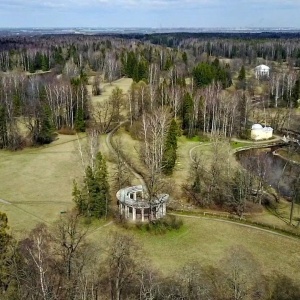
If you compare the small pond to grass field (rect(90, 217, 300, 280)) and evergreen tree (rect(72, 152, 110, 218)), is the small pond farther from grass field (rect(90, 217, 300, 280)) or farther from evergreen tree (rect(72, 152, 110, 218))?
evergreen tree (rect(72, 152, 110, 218))

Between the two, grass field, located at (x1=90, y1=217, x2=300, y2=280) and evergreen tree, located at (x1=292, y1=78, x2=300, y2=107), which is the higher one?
evergreen tree, located at (x1=292, y1=78, x2=300, y2=107)

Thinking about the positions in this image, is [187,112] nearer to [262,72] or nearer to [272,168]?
[272,168]

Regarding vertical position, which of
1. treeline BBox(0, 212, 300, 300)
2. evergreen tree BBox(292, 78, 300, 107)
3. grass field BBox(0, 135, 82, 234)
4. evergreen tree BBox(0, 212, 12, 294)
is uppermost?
evergreen tree BBox(292, 78, 300, 107)

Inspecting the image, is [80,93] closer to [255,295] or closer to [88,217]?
[88,217]

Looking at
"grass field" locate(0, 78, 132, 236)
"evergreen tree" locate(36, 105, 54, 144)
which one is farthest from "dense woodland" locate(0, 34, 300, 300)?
"grass field" locate(0, 78, 132, 236)

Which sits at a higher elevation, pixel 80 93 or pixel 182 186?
pixel 80 93

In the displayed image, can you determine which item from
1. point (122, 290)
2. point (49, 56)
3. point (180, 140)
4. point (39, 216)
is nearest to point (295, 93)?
point (180, 140)
